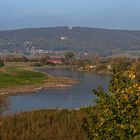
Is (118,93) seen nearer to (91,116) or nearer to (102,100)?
(102,100)

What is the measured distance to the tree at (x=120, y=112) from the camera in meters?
4.69

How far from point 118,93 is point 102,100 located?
0.74 ft

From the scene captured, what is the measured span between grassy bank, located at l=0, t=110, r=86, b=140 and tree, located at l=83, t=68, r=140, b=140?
201 inches

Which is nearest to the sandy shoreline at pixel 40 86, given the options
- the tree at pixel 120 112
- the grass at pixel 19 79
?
the grass at pixel 19 79

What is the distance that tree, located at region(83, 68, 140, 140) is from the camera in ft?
15.4

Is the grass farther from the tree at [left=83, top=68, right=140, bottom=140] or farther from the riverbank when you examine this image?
the tree at [left=83, top=68, right=140, bottom=140]

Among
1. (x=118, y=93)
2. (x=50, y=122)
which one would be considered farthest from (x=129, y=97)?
(x=50, y=122)

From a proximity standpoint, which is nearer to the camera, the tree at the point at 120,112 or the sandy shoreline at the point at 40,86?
the tree at the point at 120,112

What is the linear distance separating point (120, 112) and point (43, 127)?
670cm

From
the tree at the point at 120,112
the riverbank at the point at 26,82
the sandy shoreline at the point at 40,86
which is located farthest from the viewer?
the riverbank at the point at 26,82

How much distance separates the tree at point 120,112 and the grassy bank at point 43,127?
5098 millimetres

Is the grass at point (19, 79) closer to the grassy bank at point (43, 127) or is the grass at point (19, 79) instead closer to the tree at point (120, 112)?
the grassy bank at point (43, 127)

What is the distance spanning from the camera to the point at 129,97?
4.79m

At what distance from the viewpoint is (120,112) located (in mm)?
4773
